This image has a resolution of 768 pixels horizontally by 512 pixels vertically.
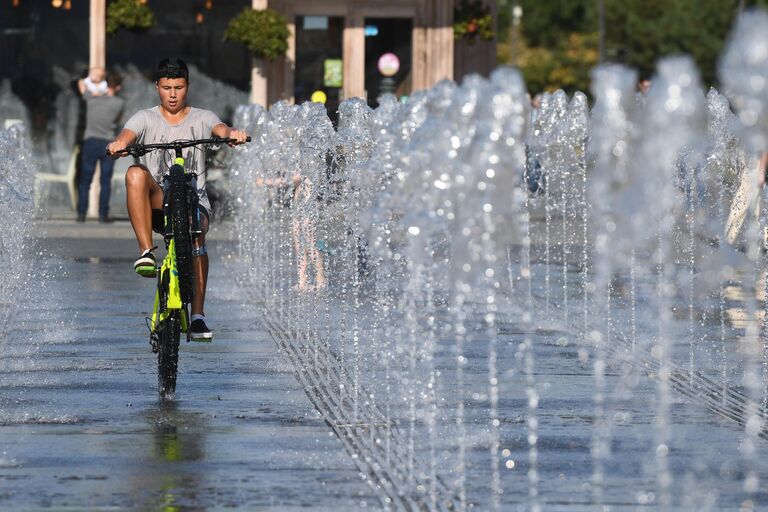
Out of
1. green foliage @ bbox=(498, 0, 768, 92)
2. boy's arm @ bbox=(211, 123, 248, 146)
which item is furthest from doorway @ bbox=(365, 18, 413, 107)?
green foliage @ bbox=(498, 0, 768, 92)

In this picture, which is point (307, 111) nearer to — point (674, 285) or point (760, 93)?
point (674, 285)

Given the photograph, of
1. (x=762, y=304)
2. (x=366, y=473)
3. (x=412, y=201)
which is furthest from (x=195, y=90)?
(x=366, y=473)

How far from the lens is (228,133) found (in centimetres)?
1049

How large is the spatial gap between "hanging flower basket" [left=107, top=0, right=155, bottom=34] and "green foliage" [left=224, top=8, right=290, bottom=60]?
101 cm

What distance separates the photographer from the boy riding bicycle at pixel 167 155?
10.3 meters

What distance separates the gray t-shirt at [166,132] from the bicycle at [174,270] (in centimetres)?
51

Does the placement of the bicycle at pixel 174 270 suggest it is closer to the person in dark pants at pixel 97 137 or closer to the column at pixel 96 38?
the person in dark pants at pixel 97 137

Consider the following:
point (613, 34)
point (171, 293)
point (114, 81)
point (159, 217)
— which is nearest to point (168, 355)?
point (171, 293)

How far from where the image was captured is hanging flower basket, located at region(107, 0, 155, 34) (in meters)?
26.1

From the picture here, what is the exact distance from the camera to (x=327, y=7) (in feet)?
91.2

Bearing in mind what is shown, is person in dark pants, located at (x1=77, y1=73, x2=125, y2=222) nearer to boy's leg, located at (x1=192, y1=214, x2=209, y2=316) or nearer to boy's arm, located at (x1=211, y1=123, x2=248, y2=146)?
boy's arm, located at (x1=211, y1=123, x2=248, y2=146)

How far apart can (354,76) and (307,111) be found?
34.2 feet

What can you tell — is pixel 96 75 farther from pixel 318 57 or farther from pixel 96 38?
pixel 318 57

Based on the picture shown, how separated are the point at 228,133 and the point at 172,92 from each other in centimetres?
49
